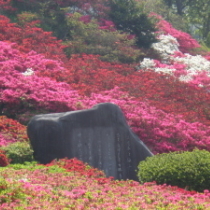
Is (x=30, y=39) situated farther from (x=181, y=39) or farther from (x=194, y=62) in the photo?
(x=181, y=39)

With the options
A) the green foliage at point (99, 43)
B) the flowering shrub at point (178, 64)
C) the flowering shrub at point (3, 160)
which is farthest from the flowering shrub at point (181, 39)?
the flowering shrub at point (3, 160)

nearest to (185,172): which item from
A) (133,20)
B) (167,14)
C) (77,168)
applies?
(77,168)

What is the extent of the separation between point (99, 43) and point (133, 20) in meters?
4.52

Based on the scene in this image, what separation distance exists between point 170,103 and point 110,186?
8.75 m

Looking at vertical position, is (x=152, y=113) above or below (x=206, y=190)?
below

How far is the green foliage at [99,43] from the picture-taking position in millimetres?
22844

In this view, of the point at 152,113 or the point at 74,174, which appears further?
the point at 152,113

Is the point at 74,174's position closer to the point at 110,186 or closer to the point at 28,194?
the point at 110,186

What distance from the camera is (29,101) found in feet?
49.9

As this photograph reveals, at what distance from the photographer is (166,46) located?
27.9 meters

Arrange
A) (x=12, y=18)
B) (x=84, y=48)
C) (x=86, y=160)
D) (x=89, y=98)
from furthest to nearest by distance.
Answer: (x=12, y=18) → (x=84, y=48) → (x=89, y=98) → (x=86, y=160)

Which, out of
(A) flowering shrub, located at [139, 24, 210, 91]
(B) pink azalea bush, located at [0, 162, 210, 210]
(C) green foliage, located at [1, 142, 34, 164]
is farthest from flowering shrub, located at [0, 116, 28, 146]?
(A) flowering shrub, located at [139, 24, 210, 91]

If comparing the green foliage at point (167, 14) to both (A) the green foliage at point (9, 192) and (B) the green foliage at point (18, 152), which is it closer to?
(B) the green foliage at point (18, 152)

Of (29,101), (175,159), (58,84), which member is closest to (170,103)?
(58,84)
